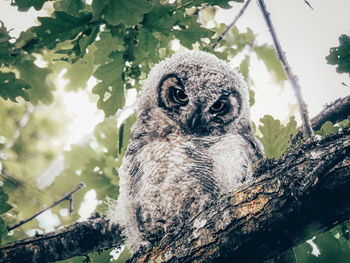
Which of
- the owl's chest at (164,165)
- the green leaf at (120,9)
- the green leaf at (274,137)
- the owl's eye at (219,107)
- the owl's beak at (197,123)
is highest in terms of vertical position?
the green leaf at (120,9)

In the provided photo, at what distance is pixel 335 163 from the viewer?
1.40 m

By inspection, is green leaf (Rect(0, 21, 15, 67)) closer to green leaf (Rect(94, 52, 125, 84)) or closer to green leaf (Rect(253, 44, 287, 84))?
green leaf (Rect(94, 52, 125, 84))

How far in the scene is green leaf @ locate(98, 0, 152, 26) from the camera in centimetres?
162

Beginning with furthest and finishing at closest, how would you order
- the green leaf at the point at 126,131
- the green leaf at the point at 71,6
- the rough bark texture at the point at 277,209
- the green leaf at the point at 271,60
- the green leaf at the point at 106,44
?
the green leaf at the point at 271,60 < the green leaf at the point at 126,131 < the green leaf at the point at 106,44 < the green leaf at the point at 71,6 < the rough bark texture at the point at 277,209

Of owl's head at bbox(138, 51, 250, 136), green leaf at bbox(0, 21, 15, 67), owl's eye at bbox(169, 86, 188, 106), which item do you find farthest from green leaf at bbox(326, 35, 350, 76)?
green leaf at bbox(0, 21, 15, 67)

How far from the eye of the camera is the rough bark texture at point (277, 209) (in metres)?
1.39

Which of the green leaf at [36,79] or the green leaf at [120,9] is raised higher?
the green leaf at [36,79]

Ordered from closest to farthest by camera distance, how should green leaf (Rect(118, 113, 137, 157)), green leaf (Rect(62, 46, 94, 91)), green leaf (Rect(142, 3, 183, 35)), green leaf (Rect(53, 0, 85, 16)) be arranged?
green leaf (Rect(53, 0, 85, 16)), green leaf (Rect(142, 3, 183, 35)), green leaf (Rect(118, 113, 137, 157)), green leaf (Rect(62, 46, 94, 91))

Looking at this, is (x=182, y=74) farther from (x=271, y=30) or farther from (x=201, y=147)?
(x=271, y=30)

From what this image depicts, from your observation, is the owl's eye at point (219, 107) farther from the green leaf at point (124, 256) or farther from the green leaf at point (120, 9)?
the green leaf at point (124, 256)

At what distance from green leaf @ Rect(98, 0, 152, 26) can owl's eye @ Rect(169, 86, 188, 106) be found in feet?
4.37

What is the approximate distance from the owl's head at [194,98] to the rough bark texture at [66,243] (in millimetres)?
1081

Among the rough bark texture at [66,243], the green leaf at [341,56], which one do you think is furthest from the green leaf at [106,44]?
the green leaf at [341,56]

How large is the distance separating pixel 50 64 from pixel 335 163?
3.87m
